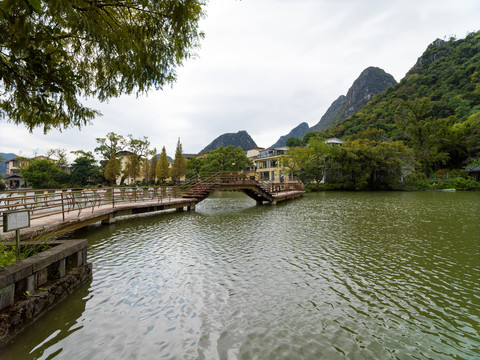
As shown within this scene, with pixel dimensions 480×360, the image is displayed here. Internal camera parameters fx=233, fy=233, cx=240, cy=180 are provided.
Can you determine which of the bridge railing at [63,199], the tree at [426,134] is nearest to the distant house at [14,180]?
the bridge railing at [63,199]

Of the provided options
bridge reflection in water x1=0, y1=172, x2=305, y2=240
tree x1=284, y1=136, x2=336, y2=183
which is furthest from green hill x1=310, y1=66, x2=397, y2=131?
bridge reflection in water x1=0, y1=172, x2=305, y2=240

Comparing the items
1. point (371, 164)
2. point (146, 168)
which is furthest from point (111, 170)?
point (371, 164)

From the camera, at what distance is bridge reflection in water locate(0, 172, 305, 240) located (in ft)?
30.2

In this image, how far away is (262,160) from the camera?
66875mm

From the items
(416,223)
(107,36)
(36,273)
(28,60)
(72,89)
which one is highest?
(107,36)

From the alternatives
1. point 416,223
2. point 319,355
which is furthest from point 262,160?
point 319,355

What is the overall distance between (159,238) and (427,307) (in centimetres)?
906

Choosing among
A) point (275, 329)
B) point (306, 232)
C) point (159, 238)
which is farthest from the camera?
point (306, 232)

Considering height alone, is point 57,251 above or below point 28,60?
below

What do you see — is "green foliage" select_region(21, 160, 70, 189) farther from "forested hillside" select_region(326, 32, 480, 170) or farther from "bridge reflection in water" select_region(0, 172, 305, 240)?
"forested hillside" select_region(326, 32, 480, 170)

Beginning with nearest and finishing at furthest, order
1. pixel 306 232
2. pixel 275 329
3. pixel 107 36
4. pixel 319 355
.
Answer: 1. pixel 319 355
2. pixel 275 329
3. pixel 107 36
4. pixel 306 232

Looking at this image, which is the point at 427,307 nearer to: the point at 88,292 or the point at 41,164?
the point at 88,292

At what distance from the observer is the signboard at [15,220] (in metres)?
3.74

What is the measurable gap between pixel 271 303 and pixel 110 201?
12754mm
